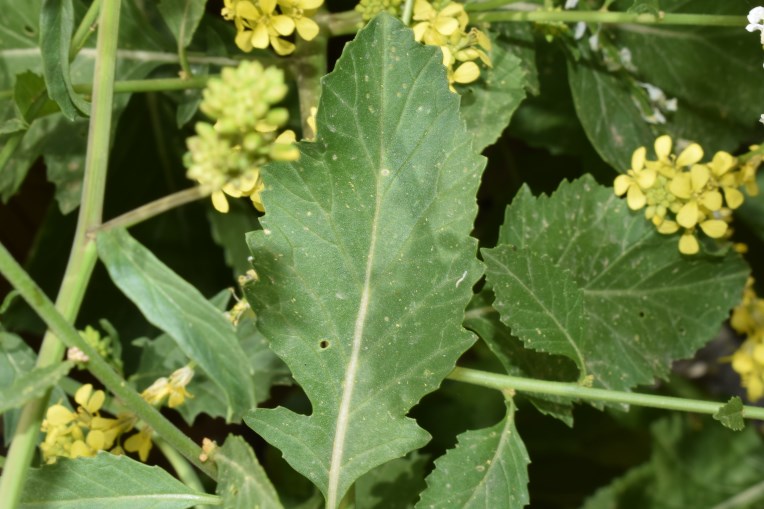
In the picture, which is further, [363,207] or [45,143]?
[45,143]

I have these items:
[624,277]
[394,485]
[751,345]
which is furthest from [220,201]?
[751,345]

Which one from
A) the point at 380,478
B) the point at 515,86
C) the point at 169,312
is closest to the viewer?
the point at 169,312

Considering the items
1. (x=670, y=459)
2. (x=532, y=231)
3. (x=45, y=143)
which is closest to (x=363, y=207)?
(x=532, y=231)

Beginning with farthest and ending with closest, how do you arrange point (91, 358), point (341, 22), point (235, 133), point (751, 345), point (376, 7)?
point (751, 345)
point (341, 22)
point (376, 7)
point (91, 358)
point (235, 133)

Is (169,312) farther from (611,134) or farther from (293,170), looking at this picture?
(611,134)

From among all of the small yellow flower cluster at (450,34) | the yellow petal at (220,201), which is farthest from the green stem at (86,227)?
the small yellow flower cluster at (450,34)

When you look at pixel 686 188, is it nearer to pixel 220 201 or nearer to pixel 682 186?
pixel 682 186

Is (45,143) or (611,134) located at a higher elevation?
(45,143)
